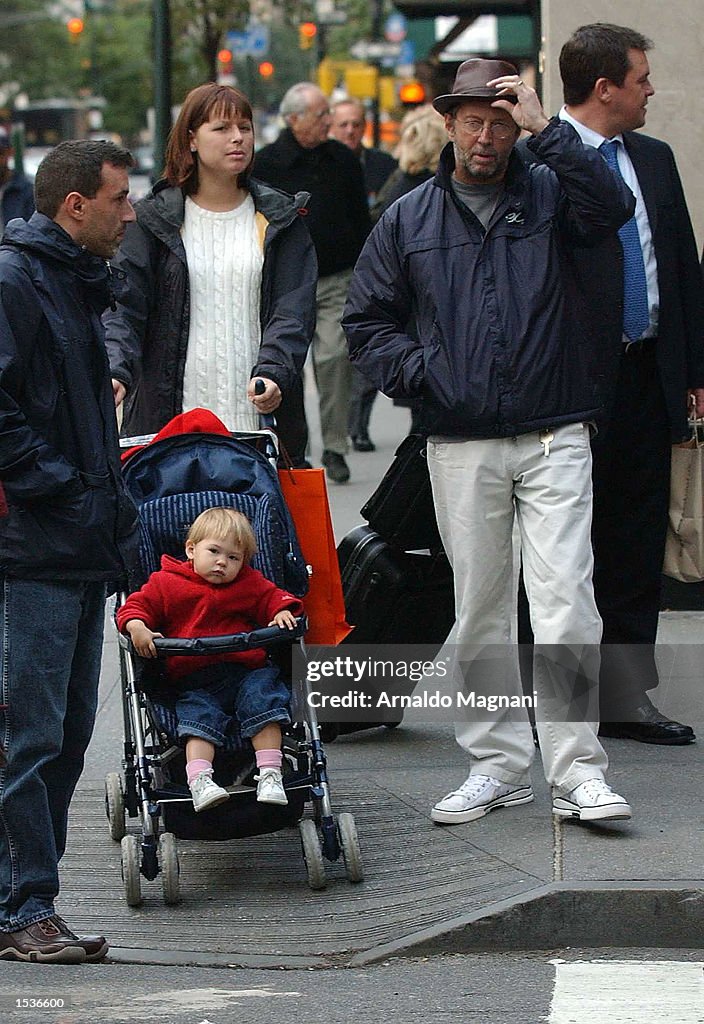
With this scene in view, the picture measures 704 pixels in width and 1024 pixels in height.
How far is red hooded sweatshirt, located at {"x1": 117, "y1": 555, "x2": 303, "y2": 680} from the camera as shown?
17.4ft

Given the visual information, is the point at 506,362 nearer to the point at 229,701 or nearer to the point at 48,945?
the point at 229,701

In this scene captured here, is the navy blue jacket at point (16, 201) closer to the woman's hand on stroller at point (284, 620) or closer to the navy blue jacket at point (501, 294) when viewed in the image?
the navy blue jacket at point (501, 294)

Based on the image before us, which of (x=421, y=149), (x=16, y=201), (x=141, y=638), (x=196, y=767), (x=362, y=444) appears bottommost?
(x=362, y=444)

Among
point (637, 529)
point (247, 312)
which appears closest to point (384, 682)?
point (637, 529)

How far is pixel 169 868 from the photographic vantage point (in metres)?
5.13

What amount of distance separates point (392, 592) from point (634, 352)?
47.2 inches

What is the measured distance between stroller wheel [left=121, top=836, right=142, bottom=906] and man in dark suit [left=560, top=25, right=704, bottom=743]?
206 cm

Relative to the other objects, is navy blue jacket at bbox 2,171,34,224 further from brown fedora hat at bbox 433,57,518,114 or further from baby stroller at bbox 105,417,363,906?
brown fedora hat at bbox 433,57,518,114

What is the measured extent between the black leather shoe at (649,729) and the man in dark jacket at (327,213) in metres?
4.80

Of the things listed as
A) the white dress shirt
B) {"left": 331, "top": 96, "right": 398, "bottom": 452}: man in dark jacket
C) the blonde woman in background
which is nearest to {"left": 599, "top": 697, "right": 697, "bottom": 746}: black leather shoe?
the white dress shirt

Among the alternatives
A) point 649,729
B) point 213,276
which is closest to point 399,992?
point 649,729

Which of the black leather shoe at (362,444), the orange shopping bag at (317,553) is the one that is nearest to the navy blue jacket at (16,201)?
the black leather shoe at (362,444)

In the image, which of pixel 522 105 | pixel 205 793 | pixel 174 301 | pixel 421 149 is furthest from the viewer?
pixel 421 149

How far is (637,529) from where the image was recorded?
21.5 ft
